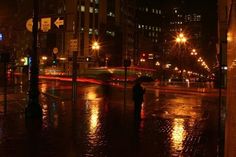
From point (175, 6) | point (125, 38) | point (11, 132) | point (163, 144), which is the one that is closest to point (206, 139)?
point (163, 144)

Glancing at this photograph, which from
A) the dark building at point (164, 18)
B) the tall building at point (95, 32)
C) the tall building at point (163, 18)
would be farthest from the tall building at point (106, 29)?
the tall building at point (163, 18)

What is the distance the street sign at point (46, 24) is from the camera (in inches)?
827

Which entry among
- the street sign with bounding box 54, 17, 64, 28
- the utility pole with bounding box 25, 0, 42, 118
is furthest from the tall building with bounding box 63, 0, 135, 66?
the utility pole with bounding box 25, 0, 42, 118

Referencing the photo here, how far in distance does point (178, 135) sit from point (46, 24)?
9.96 metres

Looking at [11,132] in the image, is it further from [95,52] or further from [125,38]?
[125,38]

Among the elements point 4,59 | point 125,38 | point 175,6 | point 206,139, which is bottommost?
point 206,139

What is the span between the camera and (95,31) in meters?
114

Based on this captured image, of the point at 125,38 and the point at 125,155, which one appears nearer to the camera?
the point at 125,155

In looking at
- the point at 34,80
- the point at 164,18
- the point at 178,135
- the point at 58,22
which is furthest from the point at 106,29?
the point at 178,135

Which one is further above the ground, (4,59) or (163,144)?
(4,59)

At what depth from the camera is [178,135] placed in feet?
46.0

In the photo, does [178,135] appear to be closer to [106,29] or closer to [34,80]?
[34,80]

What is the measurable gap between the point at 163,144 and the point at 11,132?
193 inches

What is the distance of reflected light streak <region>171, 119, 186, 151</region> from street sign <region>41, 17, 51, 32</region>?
24.8ft
